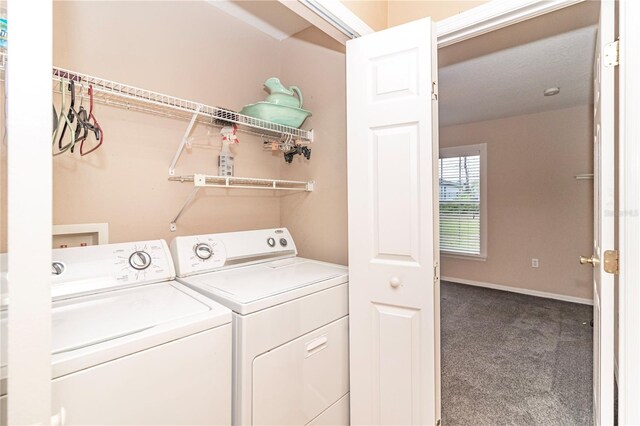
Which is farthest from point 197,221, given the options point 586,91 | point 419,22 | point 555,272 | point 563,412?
point 555,272

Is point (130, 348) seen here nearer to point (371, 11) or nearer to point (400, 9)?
point (371, 11)

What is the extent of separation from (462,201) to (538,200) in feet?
3.09

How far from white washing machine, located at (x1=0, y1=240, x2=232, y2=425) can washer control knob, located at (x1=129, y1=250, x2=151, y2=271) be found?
0.02 metres

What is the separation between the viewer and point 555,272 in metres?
3.93

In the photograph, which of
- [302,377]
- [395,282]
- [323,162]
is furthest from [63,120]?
[395,282]

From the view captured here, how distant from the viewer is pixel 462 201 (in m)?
4.64

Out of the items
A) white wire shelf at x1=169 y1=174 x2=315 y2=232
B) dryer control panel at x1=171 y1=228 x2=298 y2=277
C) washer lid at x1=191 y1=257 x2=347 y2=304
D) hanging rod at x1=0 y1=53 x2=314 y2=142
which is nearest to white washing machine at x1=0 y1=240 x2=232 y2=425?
washer lid at x1=191 y1=257 x2=347 y2=304

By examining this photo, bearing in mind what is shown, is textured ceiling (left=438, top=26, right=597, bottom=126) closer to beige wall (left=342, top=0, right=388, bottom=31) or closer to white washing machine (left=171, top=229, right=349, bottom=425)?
beige wall (left=342, top=0, right=388, bottom=31)

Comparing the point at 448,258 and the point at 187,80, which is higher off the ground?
the point at 187,80

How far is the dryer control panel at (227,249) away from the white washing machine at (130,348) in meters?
0.21

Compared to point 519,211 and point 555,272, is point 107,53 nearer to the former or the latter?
point 519,211

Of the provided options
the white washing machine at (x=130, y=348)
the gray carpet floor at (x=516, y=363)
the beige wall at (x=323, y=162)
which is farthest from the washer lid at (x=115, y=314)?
the gray carpet floor at (x=516, y=363)
